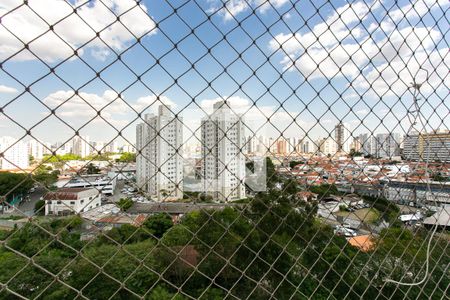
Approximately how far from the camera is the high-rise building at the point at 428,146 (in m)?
1.15

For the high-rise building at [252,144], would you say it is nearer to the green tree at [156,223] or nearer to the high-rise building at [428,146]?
the green tree at [156,223]

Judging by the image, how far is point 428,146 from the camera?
1137mm

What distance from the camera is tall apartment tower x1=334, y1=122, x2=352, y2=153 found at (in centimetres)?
98

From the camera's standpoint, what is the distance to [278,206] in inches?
51.6

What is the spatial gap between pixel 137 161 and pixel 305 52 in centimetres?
60

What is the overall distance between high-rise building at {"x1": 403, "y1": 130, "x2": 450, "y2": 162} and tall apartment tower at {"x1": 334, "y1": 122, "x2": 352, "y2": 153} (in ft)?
0.93

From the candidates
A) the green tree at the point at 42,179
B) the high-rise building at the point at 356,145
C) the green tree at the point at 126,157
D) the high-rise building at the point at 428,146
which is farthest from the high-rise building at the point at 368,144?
the green tree at the point at 42,179

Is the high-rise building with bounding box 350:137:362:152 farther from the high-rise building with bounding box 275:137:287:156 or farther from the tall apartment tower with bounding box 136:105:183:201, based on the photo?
the tall apartment tower with bounding box 136:105:183:201

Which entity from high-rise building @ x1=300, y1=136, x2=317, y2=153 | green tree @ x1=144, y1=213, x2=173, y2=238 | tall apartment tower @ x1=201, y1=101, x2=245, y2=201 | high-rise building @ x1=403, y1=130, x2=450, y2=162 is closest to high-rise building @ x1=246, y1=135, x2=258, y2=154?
tall apartment tower @ x1=201, y1=101, x2=245, y2=201

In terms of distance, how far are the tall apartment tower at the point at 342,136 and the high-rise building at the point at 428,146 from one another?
0.28 m

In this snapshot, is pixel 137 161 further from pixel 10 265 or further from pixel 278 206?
pixel 10 265

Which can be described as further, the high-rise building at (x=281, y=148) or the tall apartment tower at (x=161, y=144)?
the high-rise building at (x=281, y=148)

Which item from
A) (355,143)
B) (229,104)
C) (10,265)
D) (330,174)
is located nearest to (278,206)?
(330,174)

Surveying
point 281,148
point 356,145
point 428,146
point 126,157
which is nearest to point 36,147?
point 126,157
